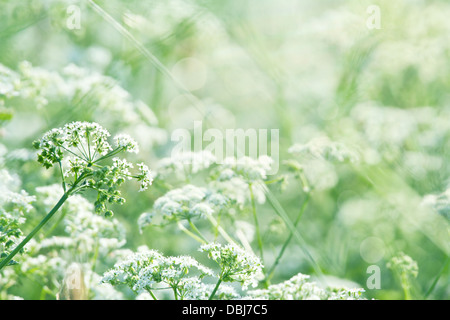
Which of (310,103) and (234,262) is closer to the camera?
(234,262)

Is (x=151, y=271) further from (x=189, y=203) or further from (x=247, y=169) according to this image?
(x=247, y=169)

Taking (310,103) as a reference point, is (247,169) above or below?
below

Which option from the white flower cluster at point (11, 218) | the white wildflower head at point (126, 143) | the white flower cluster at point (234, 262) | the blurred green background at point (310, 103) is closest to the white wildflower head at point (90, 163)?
the white wildflower head at point (126, 143)

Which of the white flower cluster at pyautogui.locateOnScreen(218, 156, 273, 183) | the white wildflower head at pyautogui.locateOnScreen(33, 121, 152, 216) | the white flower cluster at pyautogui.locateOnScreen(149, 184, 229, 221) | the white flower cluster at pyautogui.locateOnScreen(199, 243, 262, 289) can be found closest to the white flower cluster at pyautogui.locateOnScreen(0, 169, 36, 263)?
the white wildflower head at pyautogui.locateOnScreen(33, 121, 152, 216)

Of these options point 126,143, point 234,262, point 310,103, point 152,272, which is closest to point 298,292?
point 234,262

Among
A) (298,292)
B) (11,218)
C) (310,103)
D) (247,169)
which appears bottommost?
(298,292)

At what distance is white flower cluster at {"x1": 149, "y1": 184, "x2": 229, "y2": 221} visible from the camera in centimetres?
202

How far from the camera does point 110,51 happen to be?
3.92 metres

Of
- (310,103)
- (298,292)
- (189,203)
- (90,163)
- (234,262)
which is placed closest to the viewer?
(90,163)

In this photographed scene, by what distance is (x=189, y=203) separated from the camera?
7.14 ft

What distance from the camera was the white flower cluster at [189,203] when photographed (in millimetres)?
2021

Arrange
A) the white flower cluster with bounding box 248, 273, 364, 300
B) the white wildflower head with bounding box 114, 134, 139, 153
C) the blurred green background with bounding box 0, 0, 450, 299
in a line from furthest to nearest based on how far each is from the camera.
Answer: the blurred green background with bounding box 0, 0, 450, 299
the white flower cluster with bounding box 248, 273, 364, 300
the white wildflower head with bounding box 114, 134, 139, 153

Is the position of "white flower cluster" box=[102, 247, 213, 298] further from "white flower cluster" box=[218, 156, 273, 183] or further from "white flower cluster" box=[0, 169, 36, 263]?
"white flower cluster" box=[218, 156, 273, 183]

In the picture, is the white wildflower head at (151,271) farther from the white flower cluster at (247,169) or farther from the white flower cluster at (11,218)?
the white flower cluster at (247,169)
